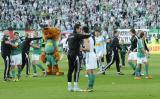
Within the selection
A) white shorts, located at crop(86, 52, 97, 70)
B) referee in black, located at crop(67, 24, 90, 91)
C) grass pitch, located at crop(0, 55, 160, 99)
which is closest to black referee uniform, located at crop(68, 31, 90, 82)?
referee in black, located at crop(67, 24, 90, 91)

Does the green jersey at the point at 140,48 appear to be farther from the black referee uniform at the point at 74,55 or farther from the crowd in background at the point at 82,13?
the crowd in background at the point at 82,13

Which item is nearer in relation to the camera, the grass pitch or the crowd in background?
the grass pitch

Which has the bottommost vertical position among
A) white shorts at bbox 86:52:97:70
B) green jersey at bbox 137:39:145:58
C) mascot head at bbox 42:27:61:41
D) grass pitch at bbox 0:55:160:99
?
grass pitch at bbox 0:55:160:99

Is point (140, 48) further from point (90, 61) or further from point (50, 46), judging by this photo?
point (90, 61)

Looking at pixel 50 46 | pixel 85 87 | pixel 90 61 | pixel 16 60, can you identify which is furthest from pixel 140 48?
pixel 90 61

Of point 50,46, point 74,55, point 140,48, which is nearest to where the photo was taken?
point 74,55

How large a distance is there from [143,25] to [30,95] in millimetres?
45984

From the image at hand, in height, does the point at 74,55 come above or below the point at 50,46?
below

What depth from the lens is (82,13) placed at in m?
65.7

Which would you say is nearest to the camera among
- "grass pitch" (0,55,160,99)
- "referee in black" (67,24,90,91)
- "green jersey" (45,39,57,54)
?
"grass pitch" (0,55,160,99)

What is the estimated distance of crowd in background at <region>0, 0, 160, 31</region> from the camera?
63062 millimetres

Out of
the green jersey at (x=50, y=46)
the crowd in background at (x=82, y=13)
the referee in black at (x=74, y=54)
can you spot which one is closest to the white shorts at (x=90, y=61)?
the referee in black at (x=74, y=54)

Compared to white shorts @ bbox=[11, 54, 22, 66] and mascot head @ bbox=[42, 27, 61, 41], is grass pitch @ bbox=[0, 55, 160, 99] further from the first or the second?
mascot head @ bbox=[42, 27, 61, 41]

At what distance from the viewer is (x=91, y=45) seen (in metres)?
20.4
